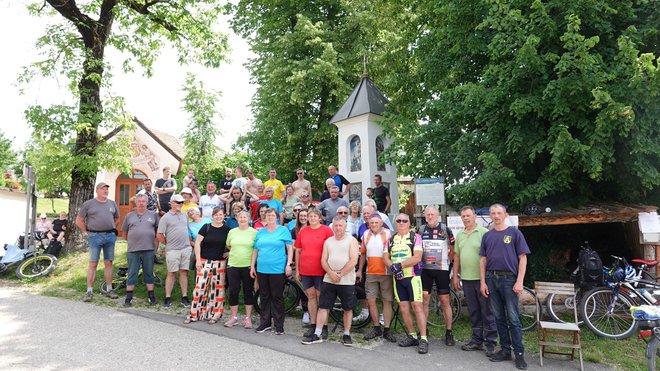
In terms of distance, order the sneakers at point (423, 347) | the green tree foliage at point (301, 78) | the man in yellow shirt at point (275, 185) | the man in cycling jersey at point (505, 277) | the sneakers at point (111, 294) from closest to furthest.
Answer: the man in cycling jersey at point (505, 277) < the sneakers at point (423, 347) < the sneakers at point (111, 294) < the man in yellow shirt at point (275, 185) < the green tree foliage at point (301, 78)

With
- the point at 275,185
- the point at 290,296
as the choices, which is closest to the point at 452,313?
the point at 290,296

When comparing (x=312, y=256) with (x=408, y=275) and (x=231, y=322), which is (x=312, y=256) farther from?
(x=231, y=322)

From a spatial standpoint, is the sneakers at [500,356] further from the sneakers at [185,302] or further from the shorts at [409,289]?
the sneakers at [185,302]

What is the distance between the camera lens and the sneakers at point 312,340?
5395mm

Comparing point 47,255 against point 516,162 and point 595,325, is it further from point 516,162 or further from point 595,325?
point 595,325

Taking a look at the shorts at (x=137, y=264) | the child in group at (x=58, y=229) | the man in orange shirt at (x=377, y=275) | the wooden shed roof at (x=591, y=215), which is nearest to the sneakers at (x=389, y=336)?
the man in orange shirt at (x=377, y=275)

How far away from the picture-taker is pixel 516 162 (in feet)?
26.0

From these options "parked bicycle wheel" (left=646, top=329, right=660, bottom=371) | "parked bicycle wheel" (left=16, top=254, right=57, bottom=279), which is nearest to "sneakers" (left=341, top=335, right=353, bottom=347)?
"parked bicycle wheel" (left=646, top=329, right=660, bottom=371)

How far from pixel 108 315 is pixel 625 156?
30.0 ft

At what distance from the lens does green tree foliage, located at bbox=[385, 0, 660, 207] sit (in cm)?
648

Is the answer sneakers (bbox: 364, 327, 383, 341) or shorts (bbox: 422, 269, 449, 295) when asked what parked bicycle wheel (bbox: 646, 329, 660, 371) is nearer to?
shorts (bbox: 422, 269, 449, 295)

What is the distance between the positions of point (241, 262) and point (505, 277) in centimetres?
364

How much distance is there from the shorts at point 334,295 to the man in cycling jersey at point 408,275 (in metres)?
0.59

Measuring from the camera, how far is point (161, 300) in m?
7.63
